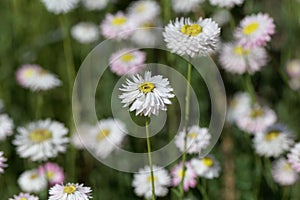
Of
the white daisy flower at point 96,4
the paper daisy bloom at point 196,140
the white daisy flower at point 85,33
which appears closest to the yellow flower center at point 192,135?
the paper daisy bloom at point 196,140

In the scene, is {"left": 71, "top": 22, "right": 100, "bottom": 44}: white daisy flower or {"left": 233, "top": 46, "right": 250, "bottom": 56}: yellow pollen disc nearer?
{"left": 233, "top": 46, "right": 250, "bottom": 56}: yellow pollen disc

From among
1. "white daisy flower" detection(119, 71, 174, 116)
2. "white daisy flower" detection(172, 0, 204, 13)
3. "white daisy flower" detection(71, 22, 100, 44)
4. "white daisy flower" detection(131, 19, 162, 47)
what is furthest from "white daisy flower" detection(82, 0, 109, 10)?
"white daisy flower" detection(119, 71, 174, 116)

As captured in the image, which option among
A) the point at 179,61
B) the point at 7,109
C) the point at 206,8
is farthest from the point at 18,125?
the point at 206,8

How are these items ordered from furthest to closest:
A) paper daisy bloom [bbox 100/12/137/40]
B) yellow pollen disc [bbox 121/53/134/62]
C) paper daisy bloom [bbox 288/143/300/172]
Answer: paper daisy bloom [bbox 100/12/137/40]
yellow pollen disc [bbox 121/53/134/62]
paper daisy bloom [bbox 288/143/300/172]

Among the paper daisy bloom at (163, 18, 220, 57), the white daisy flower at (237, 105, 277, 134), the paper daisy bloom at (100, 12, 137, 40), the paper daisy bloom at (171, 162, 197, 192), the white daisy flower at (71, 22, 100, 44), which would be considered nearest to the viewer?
the paper daisy bloom at (163, 18, 220, 57)

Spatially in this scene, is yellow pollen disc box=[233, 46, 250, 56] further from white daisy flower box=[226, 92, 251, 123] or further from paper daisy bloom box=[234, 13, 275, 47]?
white daisy flower box=[226, 92, 251, 123]

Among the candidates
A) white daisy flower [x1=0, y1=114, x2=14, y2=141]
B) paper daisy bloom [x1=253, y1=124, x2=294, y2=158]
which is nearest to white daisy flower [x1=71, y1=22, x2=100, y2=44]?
white daisy flower [x1=0, y1=114, x2=14, y2=141]

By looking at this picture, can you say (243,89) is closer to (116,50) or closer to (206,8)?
(206,8)

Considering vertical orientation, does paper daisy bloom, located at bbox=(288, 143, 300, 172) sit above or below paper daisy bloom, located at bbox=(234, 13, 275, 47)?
below

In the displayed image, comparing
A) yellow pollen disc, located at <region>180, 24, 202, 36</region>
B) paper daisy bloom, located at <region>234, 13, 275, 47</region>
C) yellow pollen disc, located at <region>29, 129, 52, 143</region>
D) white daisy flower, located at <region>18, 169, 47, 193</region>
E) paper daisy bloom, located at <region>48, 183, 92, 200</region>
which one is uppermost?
paper daisy bloom, located at <region>234, 13, 275, 47</region>
